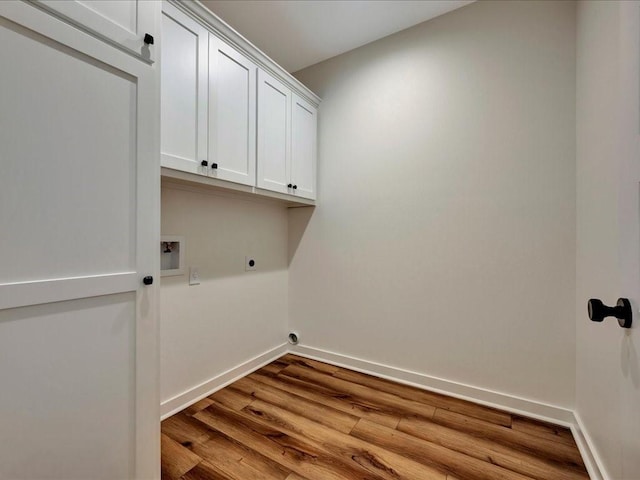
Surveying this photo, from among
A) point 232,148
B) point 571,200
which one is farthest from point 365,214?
point 571,200

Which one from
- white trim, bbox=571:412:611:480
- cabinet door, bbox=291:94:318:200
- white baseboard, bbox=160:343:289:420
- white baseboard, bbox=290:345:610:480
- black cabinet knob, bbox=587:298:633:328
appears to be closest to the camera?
black cabinet knob, bbox=587:298:633:328

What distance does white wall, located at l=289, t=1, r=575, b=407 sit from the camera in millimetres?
1644

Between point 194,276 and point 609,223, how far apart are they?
2200 millimetres

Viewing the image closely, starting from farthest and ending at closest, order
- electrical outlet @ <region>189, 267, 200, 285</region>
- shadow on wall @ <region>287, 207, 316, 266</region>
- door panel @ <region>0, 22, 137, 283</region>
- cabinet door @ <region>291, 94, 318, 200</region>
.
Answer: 1. shadow on wall @ <region>287, 207, 316, 266</region>
2. cabinet door @ <region>291, 94, 318, 200</region>
3. electrical outlet @ <region>189, 267, 200, 285</region>
4. door panel @ <region>0, 22, 137, 283</region>

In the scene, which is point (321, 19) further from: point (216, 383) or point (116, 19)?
point (216, 383)

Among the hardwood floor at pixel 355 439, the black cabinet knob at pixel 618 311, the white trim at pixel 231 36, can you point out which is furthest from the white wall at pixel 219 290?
the black cabinet knob at pixel 618 311

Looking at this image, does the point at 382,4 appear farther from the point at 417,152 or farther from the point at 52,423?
the point at 52,423

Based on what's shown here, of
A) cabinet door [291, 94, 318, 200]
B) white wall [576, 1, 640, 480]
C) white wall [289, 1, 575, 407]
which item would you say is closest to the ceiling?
white wall [289, 1, 575, 407]

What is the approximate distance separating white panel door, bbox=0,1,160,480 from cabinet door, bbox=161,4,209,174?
0.28 metres

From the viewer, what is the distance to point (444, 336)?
196 centimetres

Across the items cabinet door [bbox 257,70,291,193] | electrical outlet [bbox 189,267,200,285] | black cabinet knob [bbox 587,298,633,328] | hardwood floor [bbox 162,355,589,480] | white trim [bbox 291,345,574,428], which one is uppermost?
cabinet door [bbox 257,70,291,193]

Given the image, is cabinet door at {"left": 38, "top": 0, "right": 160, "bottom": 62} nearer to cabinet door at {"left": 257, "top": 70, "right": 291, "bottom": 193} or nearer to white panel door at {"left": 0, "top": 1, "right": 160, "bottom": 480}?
white panel door at {"left": 0, "top": 1, "right": 160, "bottom": 480}

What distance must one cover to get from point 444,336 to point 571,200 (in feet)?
3.76

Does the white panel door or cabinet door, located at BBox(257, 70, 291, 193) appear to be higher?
cabinet door, located at BBox(257, 70, 291, 193)
